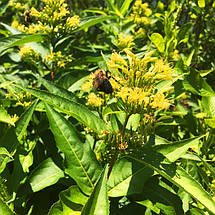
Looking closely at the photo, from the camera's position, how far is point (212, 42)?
3.56 meters

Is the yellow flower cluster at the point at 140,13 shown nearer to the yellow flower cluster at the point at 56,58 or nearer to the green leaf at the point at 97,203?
the yellow flower cluster at the point at 56,58

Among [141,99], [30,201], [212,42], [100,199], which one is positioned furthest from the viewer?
[212,42]

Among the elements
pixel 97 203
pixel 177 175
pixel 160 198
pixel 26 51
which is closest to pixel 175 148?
pixel 177 175

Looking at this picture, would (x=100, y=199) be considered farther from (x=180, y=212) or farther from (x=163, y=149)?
(x=180, y=212)

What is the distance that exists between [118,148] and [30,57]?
62.0 inches

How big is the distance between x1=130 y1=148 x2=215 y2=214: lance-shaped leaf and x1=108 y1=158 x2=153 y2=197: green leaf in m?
0.16

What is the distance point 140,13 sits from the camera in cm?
333

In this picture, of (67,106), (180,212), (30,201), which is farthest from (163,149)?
(30,201)

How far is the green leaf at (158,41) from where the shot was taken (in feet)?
6.53

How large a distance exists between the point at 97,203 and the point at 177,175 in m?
0.46

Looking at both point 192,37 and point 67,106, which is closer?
point 67,106

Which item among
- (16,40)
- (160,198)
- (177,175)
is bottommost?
(160,198)

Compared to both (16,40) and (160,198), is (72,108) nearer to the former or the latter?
(160,198)

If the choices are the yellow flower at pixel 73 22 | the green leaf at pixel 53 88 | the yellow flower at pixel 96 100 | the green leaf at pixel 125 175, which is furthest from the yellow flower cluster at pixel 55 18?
the green leaf at pixel 125 175
